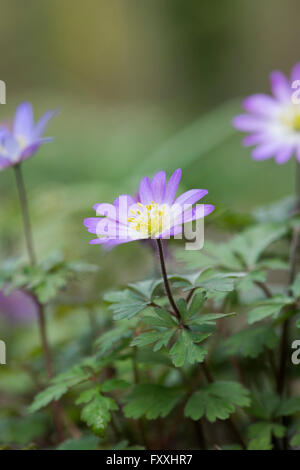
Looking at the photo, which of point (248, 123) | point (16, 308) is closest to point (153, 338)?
point (248, 123)

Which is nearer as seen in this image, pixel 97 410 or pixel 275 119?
pixel 97 410

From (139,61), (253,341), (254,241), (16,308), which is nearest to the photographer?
(253,341)

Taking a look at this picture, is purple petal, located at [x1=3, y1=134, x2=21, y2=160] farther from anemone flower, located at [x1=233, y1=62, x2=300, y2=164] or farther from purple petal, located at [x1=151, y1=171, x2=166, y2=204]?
anemone flower, located at [x1=233, y1=62, x2=300, y2=164]

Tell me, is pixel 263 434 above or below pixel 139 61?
below

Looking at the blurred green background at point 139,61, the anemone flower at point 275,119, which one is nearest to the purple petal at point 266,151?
the anemone flower at point 275,119

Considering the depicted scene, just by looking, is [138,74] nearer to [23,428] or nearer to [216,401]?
[23,428]

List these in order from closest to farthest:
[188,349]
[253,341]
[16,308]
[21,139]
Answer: [188,349] → [253,341] → [21,139] → [16,308]
